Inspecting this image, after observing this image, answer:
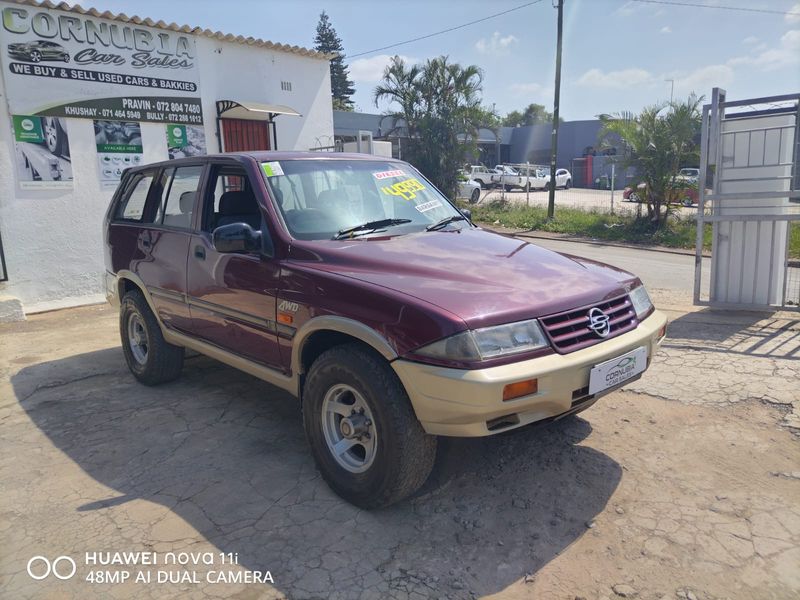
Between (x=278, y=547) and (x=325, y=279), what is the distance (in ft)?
4.37

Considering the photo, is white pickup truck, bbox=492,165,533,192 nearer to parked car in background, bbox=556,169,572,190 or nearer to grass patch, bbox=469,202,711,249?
parked car in background, bbox=556,169,572,190

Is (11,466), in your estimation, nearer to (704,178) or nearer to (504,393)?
(504,393)

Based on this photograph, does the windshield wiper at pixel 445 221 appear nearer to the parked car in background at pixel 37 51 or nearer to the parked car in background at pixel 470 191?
the parked car in background at pixel 37 51

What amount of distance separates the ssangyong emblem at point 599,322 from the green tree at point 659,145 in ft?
44.6

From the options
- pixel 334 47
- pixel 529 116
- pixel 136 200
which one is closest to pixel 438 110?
pixel 136 200

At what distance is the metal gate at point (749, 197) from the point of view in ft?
20.6

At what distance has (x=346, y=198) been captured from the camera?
3.88 metres

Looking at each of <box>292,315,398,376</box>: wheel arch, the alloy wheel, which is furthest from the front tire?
<box>292,315,398,376</box>: wheel arch

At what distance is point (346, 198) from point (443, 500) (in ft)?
6.48

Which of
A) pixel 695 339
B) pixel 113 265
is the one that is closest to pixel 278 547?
pixel 113 265

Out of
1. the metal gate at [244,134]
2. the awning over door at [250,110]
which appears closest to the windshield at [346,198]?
the awning over door at [250,110]

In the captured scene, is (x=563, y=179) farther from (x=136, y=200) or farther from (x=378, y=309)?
(x=378, y=309)

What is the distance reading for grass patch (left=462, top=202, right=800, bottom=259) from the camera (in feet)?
47.9

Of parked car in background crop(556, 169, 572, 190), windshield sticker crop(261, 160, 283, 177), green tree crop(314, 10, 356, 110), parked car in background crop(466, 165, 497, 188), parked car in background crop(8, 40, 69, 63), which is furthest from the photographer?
green tree crop(314, 10, 356, 110)
